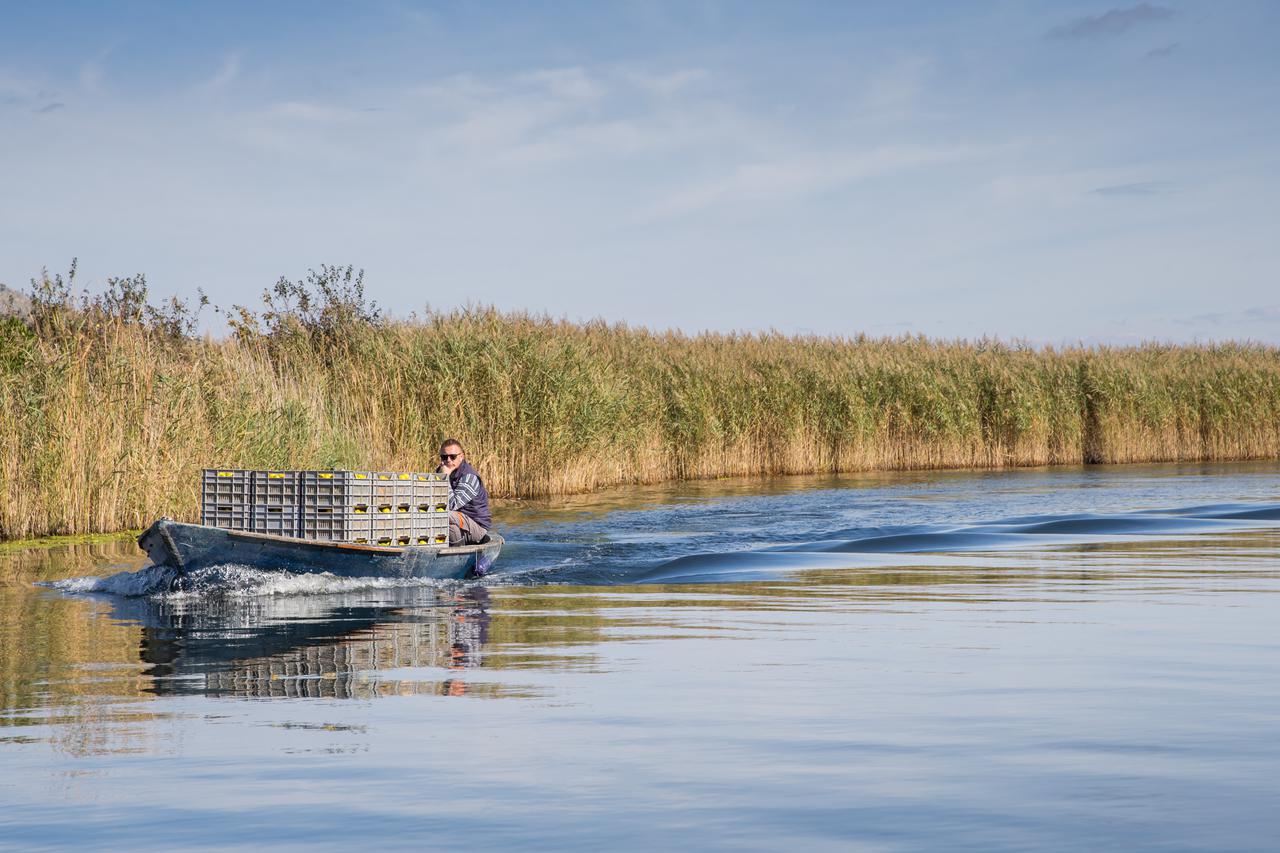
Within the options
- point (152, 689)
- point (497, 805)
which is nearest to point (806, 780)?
point (497, 805)

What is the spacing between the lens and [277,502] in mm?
13289

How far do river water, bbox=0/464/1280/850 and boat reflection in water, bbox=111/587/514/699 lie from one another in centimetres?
4

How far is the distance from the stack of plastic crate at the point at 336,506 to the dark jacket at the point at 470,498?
63.8 inches

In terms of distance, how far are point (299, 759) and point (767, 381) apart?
27.1 m

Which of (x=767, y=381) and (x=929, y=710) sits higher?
(x=767, y=381)

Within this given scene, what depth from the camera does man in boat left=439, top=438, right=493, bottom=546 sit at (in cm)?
1471

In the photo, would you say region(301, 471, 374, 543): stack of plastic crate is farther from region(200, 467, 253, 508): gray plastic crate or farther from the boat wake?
region(200, 467, 253, 508): gray plastic crate

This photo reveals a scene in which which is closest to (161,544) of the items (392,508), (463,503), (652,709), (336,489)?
(336,489)

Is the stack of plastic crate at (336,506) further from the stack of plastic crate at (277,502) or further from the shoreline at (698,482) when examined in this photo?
the shoreline at (698,482)

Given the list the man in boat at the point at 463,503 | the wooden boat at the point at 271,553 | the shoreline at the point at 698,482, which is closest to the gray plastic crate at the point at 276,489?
the wooden boat at the point at 271,553

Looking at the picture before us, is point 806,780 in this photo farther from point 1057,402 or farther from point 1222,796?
point 1057,402

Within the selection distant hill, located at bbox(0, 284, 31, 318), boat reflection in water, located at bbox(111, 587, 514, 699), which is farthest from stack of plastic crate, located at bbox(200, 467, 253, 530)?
distant hill, located at bbox(0, 284, 31, 318)

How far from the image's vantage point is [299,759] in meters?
5.51

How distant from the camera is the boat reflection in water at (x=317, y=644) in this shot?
24.2ft
